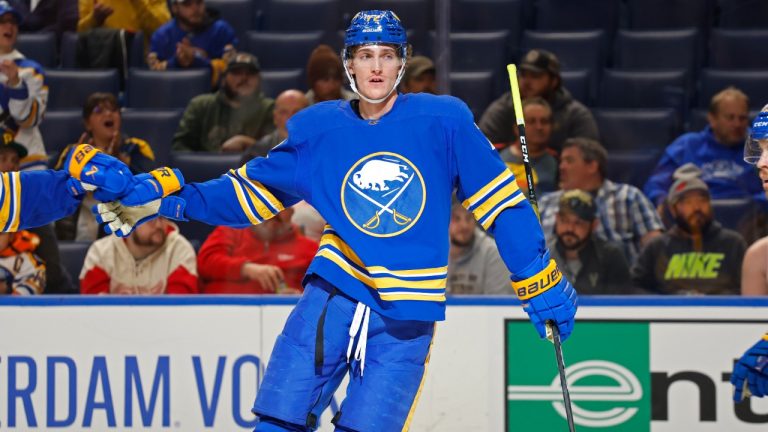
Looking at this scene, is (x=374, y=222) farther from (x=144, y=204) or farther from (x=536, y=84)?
(x=536, y=84)

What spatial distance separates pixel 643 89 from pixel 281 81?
1.54 m

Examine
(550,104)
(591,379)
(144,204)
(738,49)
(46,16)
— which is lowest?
(591,379)

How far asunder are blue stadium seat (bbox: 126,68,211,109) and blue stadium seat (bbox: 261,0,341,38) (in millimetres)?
392

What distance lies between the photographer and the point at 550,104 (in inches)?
207

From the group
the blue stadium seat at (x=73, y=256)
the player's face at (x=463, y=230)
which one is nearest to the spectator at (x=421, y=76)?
the player's face at (x=463, y=230)

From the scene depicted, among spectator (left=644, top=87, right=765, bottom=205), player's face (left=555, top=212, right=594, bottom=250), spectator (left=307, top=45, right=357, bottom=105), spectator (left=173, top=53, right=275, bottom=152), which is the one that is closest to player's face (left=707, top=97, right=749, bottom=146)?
spectator (left=644, top=87, right=765, bottom=205)

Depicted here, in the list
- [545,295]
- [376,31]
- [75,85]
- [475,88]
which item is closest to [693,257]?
[475,88]

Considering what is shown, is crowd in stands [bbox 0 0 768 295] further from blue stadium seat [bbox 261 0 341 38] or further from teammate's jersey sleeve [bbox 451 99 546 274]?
teammate's jersey sleeve [bbox 451 99 546 274]

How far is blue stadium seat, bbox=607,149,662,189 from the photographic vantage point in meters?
5.02

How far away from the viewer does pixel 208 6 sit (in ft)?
19.5

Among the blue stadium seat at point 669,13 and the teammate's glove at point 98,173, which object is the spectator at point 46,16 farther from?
the teammate's glove at point 98,173

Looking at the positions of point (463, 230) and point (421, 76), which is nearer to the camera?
point (463, 230)

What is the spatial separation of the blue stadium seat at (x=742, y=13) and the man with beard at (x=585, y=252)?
1038 millimetres

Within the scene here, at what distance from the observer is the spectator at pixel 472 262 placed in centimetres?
466
